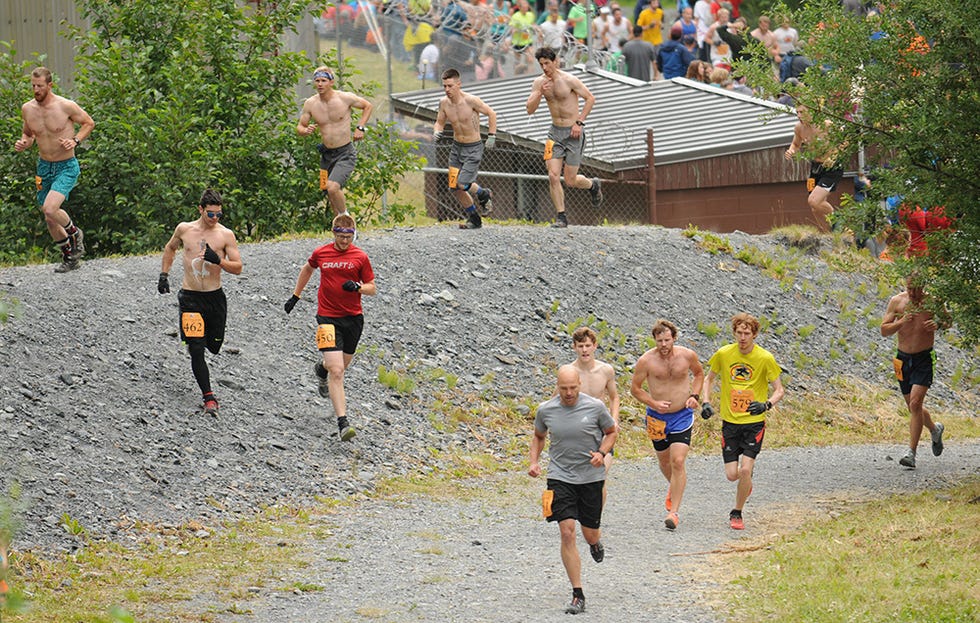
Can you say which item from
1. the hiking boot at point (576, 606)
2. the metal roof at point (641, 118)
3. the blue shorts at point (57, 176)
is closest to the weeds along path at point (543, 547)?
the hiking boot at point (576, 606)

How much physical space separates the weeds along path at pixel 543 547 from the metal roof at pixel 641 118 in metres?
10.1

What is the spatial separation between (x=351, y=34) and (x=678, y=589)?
2177cm

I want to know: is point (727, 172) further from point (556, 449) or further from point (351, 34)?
point (556, 449)

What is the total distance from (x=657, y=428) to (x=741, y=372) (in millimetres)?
812

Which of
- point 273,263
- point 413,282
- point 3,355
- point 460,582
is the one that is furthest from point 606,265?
point 460,582

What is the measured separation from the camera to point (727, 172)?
79.0 ft

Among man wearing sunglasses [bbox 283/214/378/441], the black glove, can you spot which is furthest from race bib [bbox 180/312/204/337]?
man wearing sunglasses [bbox 283/214/378/441]

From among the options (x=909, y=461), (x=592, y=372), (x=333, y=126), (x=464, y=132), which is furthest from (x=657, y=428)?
(x=464, y=132)

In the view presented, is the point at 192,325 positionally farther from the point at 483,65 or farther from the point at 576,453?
the point at 483,65

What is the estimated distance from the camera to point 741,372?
1148 centimetres

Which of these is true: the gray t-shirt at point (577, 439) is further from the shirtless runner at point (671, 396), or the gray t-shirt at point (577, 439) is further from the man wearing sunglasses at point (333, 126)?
the man wearing sunglasses at point (333, 126)

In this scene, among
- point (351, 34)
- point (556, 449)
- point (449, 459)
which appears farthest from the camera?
point (351, 34)

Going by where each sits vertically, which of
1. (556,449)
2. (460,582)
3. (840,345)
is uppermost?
(556,449)

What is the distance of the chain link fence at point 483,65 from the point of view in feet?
80.1
